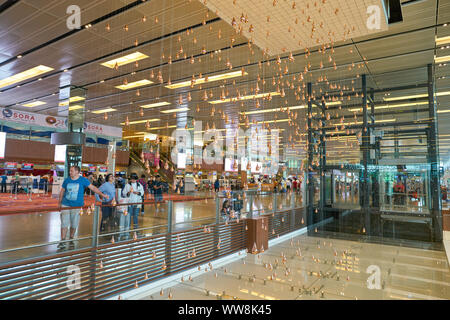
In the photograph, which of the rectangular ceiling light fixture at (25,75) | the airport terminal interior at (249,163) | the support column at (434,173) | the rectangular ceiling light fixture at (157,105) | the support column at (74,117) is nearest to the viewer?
the airport terminal interior at (249,163)

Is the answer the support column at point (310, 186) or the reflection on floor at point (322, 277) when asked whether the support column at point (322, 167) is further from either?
the reflection on floor at point (322, 277)

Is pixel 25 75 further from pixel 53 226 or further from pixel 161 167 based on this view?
pixel 161 167

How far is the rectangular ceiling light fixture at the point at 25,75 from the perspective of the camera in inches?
314

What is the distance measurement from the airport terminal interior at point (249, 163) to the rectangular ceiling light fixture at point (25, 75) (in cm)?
10

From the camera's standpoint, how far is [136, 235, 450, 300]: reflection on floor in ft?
12.5

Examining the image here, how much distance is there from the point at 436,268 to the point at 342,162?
11.5 feet

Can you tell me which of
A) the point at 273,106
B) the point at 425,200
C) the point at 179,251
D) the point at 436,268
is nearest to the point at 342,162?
the point at 425,200

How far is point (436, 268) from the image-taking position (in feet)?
17.3

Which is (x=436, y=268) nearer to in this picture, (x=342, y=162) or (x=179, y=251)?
(x=342, y=162)

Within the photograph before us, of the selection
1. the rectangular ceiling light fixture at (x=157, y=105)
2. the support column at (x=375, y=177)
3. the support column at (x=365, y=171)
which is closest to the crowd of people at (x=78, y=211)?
the support column at (x=365, y=171)

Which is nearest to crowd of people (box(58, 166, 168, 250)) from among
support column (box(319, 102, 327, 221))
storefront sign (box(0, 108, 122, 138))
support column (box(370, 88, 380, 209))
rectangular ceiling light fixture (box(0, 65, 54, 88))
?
rectangular ceiling light fixture (box(0, 65, 54, 88))
